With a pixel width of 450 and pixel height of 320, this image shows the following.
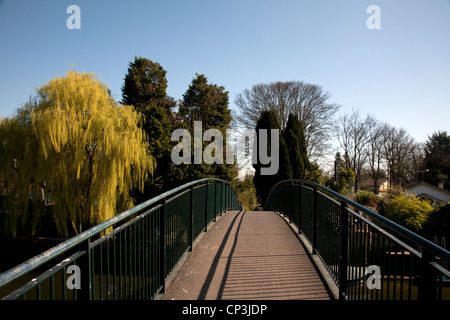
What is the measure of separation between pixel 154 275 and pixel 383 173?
44.8 metres

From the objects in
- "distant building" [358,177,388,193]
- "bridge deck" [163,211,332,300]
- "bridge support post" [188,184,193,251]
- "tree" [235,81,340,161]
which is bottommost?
"distant building" [358,177,388,193]

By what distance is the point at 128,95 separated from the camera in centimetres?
3394

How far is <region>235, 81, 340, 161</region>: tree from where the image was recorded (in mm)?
26750

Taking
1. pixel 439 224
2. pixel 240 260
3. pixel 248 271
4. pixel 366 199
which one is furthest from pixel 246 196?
pixel 248 271

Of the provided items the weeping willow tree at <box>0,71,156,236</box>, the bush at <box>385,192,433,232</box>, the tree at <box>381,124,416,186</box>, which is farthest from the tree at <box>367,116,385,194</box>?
the weeping willow tree at <box>0,71,156,236</box>

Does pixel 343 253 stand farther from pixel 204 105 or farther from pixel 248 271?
pixel 204 105

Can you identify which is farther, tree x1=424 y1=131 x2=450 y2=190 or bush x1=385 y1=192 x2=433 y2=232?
tree x1=424 y1=131 x2=450 y2=190

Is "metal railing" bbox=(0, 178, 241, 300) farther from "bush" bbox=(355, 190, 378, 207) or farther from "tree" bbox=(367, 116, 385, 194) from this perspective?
"tree" bbox=(367, 116, 385, 194)

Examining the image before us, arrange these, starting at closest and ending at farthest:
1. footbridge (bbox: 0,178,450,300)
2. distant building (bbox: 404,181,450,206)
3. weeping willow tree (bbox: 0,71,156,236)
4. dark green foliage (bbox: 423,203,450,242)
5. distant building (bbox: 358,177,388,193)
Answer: footbridge (bbox: 0,178,450,300) < weeping willow tree (bbox: 0,71,156,236) < dark green foliage (bbox: 423,203,450,242) < distant building (bbox: 404,181,450,206) < distant building (bbox: 358,177,388,193)

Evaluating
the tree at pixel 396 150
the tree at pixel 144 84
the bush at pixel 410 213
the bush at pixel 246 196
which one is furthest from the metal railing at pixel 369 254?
the tree at pixel 396 150

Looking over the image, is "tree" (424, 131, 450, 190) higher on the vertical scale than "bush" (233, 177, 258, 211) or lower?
higher

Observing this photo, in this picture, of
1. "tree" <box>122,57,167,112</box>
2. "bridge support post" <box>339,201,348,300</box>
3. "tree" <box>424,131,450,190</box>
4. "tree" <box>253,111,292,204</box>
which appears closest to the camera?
"bridge support post" <box>339,201,348,300</box>

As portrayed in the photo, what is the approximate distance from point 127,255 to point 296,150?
19992 mm

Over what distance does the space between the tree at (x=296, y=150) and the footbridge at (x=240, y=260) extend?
1661cm
